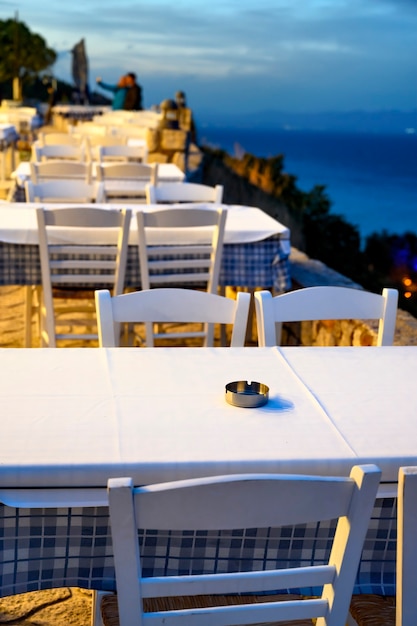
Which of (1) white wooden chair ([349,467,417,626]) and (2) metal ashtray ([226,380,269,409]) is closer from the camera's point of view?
(1) white wooden chair ([349,467,417,626])

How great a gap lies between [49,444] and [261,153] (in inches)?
543

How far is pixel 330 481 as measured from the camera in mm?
1281

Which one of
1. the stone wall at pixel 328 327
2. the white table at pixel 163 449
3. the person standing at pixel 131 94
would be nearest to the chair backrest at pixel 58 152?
the stone wall at pixel 328 327

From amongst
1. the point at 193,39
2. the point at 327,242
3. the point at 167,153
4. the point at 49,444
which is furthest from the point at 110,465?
the point at 193,39

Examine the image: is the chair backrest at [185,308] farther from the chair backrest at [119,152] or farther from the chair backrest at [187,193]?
the chair backrest at [119,152]

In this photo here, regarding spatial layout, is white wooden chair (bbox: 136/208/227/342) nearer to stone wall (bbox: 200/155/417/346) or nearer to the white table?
stone wall (bbox: 200/155/417/346)

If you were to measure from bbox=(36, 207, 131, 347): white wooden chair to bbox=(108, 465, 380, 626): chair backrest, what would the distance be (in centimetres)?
239

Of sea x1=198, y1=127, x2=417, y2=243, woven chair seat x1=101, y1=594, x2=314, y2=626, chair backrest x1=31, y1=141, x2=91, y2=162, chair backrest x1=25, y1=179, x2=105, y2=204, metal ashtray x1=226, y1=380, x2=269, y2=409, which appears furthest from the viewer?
sea x1=198, y1=127, x2=417, y2=243

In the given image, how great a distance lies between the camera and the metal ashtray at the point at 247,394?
1.88 m

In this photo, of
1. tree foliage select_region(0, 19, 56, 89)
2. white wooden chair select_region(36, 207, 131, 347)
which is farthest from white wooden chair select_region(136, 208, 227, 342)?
tree foliage select_region(0, 19, 56, 89)

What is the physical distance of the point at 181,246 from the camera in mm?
3973

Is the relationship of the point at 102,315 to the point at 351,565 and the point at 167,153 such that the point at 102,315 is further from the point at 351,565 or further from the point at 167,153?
the point at 167,153

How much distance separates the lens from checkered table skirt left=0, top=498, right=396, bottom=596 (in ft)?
5.23

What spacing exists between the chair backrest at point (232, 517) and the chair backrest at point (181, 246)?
2.49m
